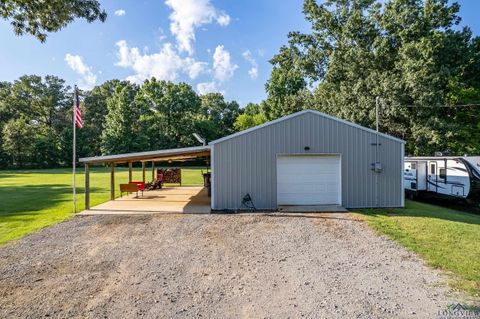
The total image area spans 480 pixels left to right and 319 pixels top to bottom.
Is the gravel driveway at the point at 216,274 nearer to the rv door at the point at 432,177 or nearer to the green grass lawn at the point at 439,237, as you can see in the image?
the green grass lawn at the point at 439,237

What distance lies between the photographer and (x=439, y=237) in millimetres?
7121

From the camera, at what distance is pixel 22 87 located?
1896 inches

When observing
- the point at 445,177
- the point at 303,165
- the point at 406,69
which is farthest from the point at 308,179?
the point at 406,69

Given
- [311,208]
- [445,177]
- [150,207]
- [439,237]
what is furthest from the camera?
[445,177]

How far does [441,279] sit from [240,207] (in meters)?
6.56

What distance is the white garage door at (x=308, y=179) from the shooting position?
1082 cm

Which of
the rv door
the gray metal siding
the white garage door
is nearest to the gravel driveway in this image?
the gray metal siding

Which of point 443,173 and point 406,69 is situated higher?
point 406,69

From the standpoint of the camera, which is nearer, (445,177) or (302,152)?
(302,152)

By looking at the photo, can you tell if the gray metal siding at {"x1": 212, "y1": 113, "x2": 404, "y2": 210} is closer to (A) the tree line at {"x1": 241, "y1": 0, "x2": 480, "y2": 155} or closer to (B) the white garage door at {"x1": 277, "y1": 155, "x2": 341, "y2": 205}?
(B) the white garage door at {"x1": 277, "y1": 155, "x2": 341, "y2": 205}

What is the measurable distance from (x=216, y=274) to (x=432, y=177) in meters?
13.3

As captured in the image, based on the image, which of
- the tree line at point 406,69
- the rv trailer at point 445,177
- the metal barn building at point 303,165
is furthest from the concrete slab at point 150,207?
the tree line at point 406,69

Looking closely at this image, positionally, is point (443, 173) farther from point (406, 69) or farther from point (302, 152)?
point (406, 69)

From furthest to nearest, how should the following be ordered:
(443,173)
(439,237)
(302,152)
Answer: (443,173), (302,152), (439,237)
